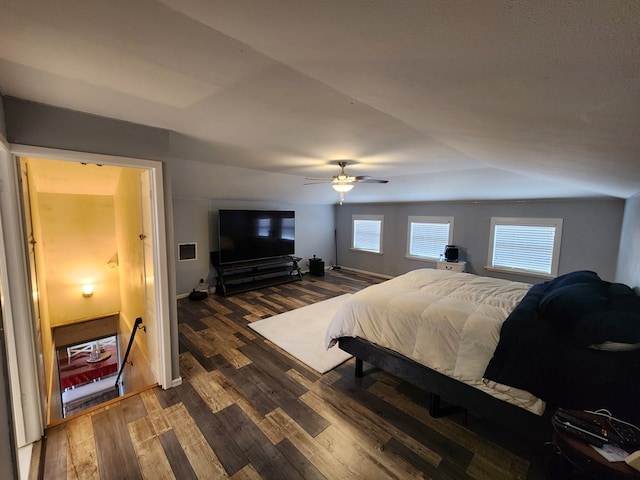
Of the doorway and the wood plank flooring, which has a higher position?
the doorway

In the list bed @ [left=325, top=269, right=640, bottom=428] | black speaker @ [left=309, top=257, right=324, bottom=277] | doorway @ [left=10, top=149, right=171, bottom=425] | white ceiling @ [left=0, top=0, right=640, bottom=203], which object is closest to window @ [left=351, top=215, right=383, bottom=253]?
black speaker @ [left=309, top=257, right=324, bottom=277]

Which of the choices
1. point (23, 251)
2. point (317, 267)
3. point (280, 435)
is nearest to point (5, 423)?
point (23, 251)

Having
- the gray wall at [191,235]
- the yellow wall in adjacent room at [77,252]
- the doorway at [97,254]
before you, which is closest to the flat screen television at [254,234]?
the gray wall at [191,235]

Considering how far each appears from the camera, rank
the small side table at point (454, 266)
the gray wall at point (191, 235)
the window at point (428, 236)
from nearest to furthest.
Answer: the gray wall at point (191, 235) < the small side table at point (454, 266) < the window at point (428, 236)

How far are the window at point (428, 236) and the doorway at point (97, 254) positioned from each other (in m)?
5.41

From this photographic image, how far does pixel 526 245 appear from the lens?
15.8 feet

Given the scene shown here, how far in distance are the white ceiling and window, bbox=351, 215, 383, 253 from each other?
4.85 metres

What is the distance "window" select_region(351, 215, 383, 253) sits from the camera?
7.04m

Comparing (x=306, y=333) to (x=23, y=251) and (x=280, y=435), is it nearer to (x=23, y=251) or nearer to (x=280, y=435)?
(x=280, y=435)

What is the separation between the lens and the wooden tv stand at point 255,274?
5.48 m

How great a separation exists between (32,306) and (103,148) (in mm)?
1302

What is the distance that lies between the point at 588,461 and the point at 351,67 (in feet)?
6.97

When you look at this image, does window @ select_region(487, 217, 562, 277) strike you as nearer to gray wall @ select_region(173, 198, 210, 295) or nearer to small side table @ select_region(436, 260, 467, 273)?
small side table @ select_region(436, 260, 467, 273)

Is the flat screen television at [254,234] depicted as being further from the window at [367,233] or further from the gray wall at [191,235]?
the window at [367,233]
